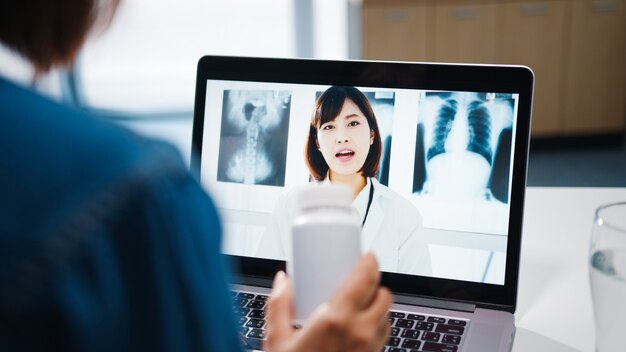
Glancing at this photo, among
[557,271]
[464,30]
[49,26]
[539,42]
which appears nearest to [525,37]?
[539,42]

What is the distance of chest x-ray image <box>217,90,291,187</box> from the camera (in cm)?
85

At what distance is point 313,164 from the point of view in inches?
32.9

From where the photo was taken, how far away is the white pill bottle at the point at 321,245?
464 millimetres

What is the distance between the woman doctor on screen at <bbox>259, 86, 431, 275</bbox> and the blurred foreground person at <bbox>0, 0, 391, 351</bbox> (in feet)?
1.52

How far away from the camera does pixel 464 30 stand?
3176mm

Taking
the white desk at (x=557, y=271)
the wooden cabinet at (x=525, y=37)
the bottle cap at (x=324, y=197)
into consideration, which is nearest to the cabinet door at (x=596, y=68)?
the wooden cabinet at (x=525, y=37)

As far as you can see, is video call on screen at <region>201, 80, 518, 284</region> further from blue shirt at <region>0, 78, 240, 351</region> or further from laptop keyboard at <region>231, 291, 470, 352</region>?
blue shirt at <region>0, 78, 240, 351</region>

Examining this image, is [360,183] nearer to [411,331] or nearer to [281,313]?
[411,331]

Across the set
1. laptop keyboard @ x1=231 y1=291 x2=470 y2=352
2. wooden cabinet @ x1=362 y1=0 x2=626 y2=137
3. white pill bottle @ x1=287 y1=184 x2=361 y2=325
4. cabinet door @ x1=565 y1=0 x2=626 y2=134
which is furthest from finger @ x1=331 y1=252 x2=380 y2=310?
cabinet door @ x1=565 y1=0 x2=626 y2=134

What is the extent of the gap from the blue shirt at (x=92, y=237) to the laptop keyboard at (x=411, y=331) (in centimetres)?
36

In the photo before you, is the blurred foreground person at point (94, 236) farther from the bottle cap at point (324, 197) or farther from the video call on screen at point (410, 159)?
the video call on screen at point (410, 159)

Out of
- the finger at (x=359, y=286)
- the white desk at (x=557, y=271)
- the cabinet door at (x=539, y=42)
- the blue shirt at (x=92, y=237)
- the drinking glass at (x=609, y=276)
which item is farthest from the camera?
the cabinet door at (x=539, y=42)

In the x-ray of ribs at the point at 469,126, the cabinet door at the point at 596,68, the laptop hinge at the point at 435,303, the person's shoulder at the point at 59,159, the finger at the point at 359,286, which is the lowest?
the laptop hinge at the point at 435,303

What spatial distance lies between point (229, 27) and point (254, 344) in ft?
13.1
